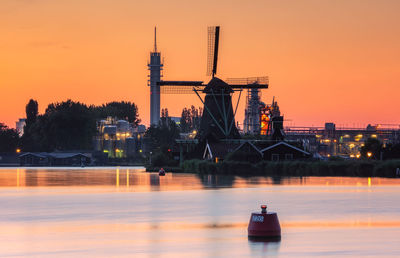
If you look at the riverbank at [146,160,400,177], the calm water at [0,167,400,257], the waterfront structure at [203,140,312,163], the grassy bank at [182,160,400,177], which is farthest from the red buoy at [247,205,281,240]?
the waterfront structure at [203,140,312,163]

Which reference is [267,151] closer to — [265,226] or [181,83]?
[181,83]

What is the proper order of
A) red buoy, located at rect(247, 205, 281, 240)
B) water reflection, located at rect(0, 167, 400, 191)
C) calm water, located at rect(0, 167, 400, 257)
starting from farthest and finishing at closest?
1. water reflection, located at rect(0, 167, 400, 191)
2. red buoy, located at rect(247, 205, 281, 240)
3. calm water, located at rect(0, 167, 400, 257)

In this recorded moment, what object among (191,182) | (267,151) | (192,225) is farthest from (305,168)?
(192,225)

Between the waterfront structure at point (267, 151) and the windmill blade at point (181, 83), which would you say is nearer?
the waterfront structure at point (267, 151)

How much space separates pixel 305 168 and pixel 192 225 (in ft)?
236

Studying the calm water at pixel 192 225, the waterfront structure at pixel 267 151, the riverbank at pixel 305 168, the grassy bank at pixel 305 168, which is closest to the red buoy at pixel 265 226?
the calm water at pixel 192 225

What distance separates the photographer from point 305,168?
10531 centimetres

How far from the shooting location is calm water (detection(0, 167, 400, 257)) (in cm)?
2561

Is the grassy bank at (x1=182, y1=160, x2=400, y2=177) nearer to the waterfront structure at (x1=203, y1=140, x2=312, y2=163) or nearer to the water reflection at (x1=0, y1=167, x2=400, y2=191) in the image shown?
the waterfront structure at (x1=203, y1=140, x2=312, y2=163)

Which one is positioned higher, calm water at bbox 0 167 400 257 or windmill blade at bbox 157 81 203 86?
windmill blade at bbox 157 81 203 86

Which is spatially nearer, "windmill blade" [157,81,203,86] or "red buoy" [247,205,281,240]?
"red buoy" [247,205,281,240]

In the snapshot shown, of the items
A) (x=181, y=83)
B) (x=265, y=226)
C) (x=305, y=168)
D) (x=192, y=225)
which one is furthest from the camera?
(x=181, y=83)

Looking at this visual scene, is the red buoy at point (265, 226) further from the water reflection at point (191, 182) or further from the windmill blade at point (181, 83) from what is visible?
the windmill blade at point (181, 83)

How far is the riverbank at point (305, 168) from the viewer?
95.9m
